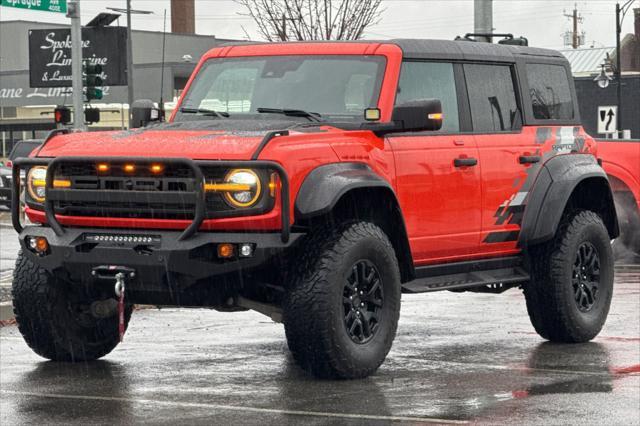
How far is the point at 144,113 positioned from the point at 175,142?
72.9 inches

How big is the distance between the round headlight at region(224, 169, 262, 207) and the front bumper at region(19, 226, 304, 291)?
189 millimetres

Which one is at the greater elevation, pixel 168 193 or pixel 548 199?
pixel 168 193

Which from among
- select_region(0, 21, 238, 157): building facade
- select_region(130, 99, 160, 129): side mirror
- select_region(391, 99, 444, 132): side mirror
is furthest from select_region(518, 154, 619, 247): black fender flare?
select_region(0, 21, 238, 157): building facade

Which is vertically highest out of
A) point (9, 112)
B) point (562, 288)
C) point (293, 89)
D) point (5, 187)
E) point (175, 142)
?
point (293, 89)

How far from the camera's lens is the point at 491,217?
10758mm

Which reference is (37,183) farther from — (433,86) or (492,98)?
(492,98)

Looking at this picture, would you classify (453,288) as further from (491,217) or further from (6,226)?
(6,226)

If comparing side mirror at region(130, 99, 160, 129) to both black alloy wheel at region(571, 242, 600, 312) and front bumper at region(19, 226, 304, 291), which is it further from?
black alloy wheel at region(571, 242, 600, 312)

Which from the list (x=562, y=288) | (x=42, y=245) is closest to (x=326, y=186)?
(x=42, y=245)

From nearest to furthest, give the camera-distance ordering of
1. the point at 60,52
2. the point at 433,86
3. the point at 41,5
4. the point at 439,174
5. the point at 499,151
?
the point at 439,174 → the point at 433,86 → the point at 499,151 → the point at 41,5 → the point at 60,52

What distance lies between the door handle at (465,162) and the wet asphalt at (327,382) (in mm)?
1274

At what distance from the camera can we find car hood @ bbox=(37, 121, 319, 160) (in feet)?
29.3

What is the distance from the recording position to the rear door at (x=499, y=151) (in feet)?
35.2

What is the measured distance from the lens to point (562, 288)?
11109 millimetres
